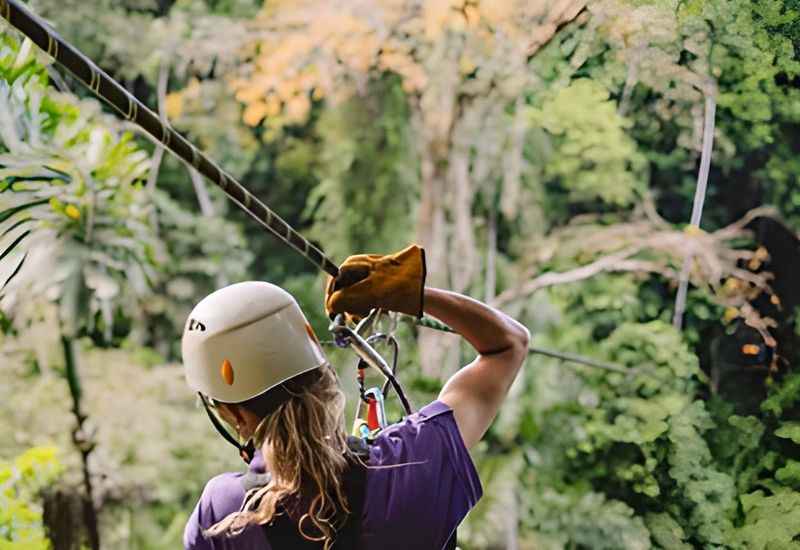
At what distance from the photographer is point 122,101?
900mm

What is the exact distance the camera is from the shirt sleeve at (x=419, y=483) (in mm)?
859

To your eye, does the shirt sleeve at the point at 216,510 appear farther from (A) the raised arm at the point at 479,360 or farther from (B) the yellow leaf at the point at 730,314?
(B) the yellow leaf at the point at 730,314

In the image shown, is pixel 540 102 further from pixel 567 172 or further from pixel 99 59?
pixel 99 59

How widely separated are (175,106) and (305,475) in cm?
317

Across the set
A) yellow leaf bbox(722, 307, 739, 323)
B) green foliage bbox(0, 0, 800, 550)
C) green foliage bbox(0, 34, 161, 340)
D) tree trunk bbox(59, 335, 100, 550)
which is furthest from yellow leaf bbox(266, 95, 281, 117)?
yellow leaf bbox(722, 307, 739, 323)

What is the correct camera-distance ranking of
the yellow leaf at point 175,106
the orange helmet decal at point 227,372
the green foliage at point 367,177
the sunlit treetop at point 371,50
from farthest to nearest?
the yellow leaf at point 175,106 < the green foliage at point 367,177 < the sunlit treetop at point 371,50 < the orange helmet decal at point 227,372

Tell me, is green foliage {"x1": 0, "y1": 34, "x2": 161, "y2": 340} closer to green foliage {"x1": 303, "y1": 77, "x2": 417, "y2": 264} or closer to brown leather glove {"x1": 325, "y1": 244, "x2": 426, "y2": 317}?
green foliage {"x1": 303, "y1": 77, "x2": 417, "y2": 264}

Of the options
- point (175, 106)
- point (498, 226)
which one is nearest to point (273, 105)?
point (175, 106)

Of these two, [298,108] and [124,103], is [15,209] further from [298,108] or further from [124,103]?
[124,103]

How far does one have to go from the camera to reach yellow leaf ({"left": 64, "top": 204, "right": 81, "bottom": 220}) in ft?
8.80

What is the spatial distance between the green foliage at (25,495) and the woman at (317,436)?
209cm

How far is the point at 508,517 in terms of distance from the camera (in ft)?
9.32

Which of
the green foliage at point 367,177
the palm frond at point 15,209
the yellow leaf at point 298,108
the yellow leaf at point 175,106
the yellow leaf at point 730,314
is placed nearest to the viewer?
the yellow leaf at point 730,314

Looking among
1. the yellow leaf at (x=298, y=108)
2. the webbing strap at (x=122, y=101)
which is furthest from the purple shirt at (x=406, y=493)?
the yellow leaf at (x=298, y=108)
